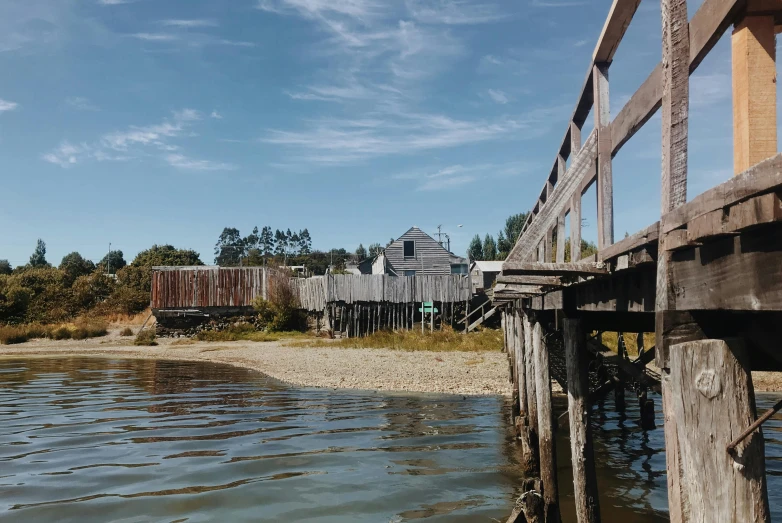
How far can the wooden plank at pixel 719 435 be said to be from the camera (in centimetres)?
261

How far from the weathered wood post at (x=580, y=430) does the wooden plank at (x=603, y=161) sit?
8.98 feet

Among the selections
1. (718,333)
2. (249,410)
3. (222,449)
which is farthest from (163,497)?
(718,333)

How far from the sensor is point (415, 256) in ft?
177

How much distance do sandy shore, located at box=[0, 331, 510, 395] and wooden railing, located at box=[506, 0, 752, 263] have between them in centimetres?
1359

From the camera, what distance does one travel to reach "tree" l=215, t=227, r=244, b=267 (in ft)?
452

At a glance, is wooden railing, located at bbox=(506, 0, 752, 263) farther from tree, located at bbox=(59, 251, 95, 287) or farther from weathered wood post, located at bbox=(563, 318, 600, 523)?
tree, located at bbox=(59, 251, 95, 287)

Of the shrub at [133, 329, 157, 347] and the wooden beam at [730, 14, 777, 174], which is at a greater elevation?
the wooden beam at [730, 14, 777, 174]

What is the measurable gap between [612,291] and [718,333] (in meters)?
2.05

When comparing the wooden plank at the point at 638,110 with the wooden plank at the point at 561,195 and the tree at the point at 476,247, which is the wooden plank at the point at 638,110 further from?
the tree at the point at 476,247

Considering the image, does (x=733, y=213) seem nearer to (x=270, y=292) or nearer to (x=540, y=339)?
(x=540, y=339)

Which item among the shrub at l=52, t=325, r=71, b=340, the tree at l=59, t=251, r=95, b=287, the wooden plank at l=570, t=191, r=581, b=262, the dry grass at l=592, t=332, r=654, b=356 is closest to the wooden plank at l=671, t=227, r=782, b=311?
the wooden plank at l=570, t=191, r=581, b=262

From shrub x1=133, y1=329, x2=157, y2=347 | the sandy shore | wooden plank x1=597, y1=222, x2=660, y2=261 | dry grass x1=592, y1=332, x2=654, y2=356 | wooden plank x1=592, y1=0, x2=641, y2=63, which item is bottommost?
the sandy shore

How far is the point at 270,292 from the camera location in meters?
40.8

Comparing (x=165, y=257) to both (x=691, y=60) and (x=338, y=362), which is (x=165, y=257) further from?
(x=691, y=60)
